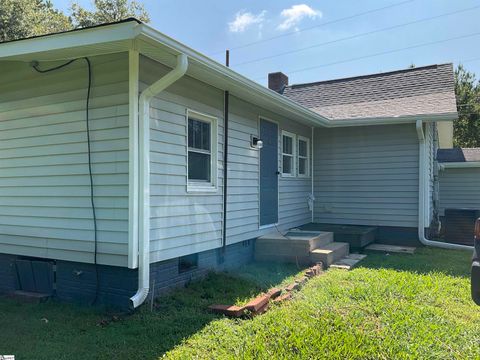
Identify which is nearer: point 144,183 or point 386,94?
point 144,183

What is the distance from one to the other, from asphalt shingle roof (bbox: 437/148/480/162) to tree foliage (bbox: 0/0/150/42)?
12883 mm

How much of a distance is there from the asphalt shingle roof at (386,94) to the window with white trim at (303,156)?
80 cm

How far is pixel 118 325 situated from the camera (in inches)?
155

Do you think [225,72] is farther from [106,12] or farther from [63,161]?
[106,12]

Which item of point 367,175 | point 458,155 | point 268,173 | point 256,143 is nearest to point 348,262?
point 268,173

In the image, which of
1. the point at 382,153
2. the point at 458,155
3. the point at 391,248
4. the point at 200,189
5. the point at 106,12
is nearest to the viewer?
Answer: the point at 200,189

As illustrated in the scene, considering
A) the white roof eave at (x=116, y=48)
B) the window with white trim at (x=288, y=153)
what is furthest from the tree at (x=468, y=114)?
the white roof eave at (x=116, y=48)

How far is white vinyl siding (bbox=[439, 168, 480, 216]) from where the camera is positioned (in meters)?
12.7

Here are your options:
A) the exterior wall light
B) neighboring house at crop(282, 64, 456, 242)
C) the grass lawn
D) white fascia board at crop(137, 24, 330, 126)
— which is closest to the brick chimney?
neighboring house at crop(282, 64, 456, 242)

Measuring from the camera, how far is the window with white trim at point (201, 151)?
211 inches

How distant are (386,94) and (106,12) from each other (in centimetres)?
2606

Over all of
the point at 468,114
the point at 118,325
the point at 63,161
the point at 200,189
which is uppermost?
the point at 468,114

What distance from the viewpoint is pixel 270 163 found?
292 inches

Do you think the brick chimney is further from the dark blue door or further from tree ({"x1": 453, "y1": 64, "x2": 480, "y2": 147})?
tree ({"x1": 453, "y1": 64, "x2": 480, "y2": 147})
